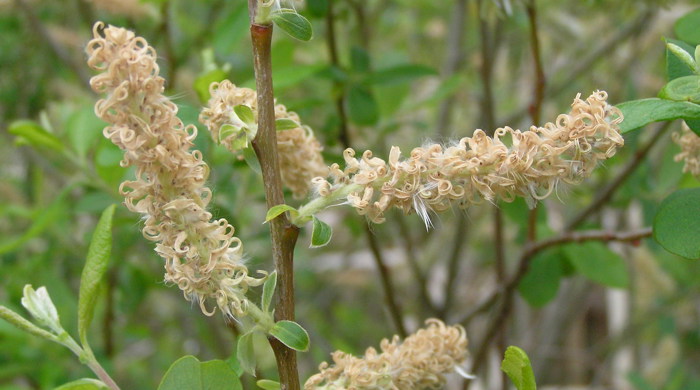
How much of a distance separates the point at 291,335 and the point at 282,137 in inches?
8.0

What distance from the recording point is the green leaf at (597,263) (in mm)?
1181

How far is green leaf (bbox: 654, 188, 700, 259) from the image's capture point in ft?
2.19

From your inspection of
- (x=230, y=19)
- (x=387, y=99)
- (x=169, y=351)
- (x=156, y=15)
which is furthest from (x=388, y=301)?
(x=169, y=351)

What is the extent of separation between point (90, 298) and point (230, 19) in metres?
0.65

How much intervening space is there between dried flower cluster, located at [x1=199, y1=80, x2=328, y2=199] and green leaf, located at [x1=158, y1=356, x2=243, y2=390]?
0.60ft

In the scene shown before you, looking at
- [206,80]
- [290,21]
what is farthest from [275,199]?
[206,80]

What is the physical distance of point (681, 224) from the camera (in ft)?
2.24

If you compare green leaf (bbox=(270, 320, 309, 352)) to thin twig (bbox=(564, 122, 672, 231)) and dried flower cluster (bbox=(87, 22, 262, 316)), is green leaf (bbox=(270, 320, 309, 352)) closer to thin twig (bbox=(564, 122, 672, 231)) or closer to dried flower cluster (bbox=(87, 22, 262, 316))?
dried flower cluster (bbox=(87, 22, 262, 316))

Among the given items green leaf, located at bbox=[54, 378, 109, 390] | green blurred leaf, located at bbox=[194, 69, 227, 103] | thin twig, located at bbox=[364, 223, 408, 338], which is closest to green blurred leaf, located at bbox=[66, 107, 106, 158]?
green blurred leaf, located at bbox=[194, 69, 227, 103]

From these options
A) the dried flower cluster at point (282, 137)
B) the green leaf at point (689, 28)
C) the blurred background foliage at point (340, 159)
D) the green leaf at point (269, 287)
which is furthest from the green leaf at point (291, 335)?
the green leaf at point (689, 28)

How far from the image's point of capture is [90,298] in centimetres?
69

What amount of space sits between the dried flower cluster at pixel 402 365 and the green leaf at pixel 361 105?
59 centimetres

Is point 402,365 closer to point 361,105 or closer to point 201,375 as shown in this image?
point 201,375

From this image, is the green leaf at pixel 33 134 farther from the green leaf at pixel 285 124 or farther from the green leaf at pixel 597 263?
the green leaf at pixel 597 263
